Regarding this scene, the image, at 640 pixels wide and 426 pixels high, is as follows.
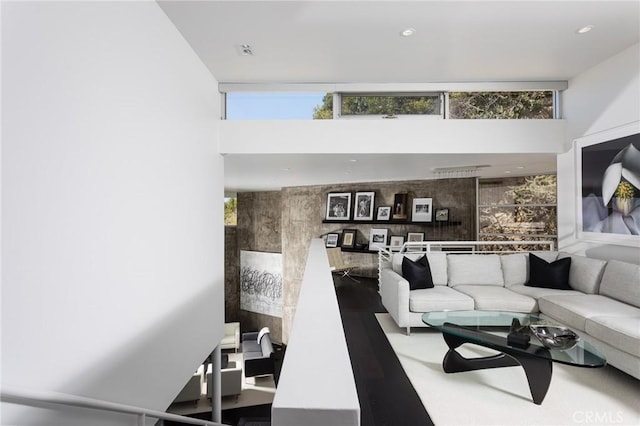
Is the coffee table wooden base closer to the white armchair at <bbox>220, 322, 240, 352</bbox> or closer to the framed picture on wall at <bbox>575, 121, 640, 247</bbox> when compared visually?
the framed picture on wall at <bbox>575, 121, 640, 247</bbox>

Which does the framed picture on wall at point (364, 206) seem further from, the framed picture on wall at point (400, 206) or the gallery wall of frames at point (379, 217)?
the framed picture on wall at point (400, 206)

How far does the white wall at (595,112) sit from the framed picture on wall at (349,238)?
13.3 ft

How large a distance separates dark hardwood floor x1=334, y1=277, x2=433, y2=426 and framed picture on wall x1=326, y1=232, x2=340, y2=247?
3044mm

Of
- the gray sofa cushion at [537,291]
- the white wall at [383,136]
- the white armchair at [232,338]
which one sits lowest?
the white armchair at [232,338]

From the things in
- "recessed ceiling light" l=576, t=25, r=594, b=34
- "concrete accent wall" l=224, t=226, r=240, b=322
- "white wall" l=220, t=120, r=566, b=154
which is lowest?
"concrete accent wall" l=224, t=226, r=240, b=322

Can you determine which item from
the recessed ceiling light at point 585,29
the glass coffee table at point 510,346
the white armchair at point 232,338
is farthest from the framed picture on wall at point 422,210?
the white armchair at point 232,338

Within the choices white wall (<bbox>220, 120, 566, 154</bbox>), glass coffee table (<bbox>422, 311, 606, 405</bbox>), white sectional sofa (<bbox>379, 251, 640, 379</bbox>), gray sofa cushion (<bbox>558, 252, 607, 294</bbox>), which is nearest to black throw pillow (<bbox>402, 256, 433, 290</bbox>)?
white sectional sofa (<bbox>379, 251, 640, 379</bbox>)

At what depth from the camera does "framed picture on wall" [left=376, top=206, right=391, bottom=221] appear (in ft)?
24.5

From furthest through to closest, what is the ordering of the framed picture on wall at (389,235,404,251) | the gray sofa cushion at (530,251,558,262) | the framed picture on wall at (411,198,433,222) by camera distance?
the framed picture on wall at (389,235,404,251) → the framed picture on wall at (411,198,433,222) → the gray sofa cushion at (530,251,558,262)

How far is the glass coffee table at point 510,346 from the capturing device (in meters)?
2.44

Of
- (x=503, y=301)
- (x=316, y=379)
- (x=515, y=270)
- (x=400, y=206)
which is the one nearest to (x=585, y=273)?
(x=515, y=270)

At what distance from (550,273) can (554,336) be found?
5.53ft

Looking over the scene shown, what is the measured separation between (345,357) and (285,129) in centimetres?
357

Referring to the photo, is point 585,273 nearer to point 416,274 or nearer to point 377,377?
point 416,274
